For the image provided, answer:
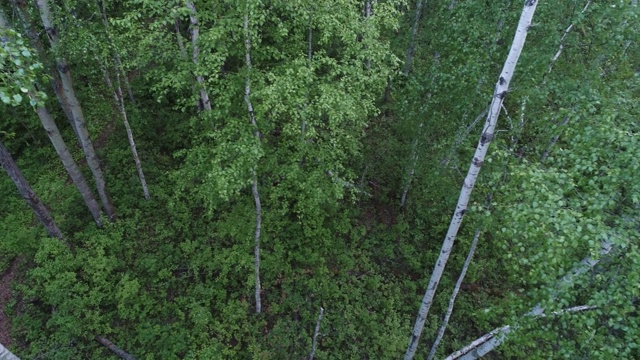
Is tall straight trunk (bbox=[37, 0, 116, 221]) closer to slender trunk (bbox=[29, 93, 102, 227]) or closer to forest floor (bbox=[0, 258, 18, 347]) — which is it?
slender trunk (bbox=[29, 93, 102, 227])

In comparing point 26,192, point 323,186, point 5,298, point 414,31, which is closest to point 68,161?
point 26,192

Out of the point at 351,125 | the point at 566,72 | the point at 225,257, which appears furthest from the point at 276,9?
the point at 225,257

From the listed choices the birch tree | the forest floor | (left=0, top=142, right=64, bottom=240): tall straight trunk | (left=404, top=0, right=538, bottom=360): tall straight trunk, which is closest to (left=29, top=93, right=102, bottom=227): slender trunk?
the birch tree

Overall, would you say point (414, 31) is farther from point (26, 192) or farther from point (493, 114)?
point (26, 192)

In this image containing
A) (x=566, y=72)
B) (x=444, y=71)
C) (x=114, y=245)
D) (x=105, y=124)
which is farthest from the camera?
(x=105, y=124)

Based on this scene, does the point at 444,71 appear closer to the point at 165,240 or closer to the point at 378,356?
the point at 378,356

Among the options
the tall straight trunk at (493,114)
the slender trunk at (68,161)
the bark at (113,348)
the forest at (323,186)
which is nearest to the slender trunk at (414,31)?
the forest at (323,186)
